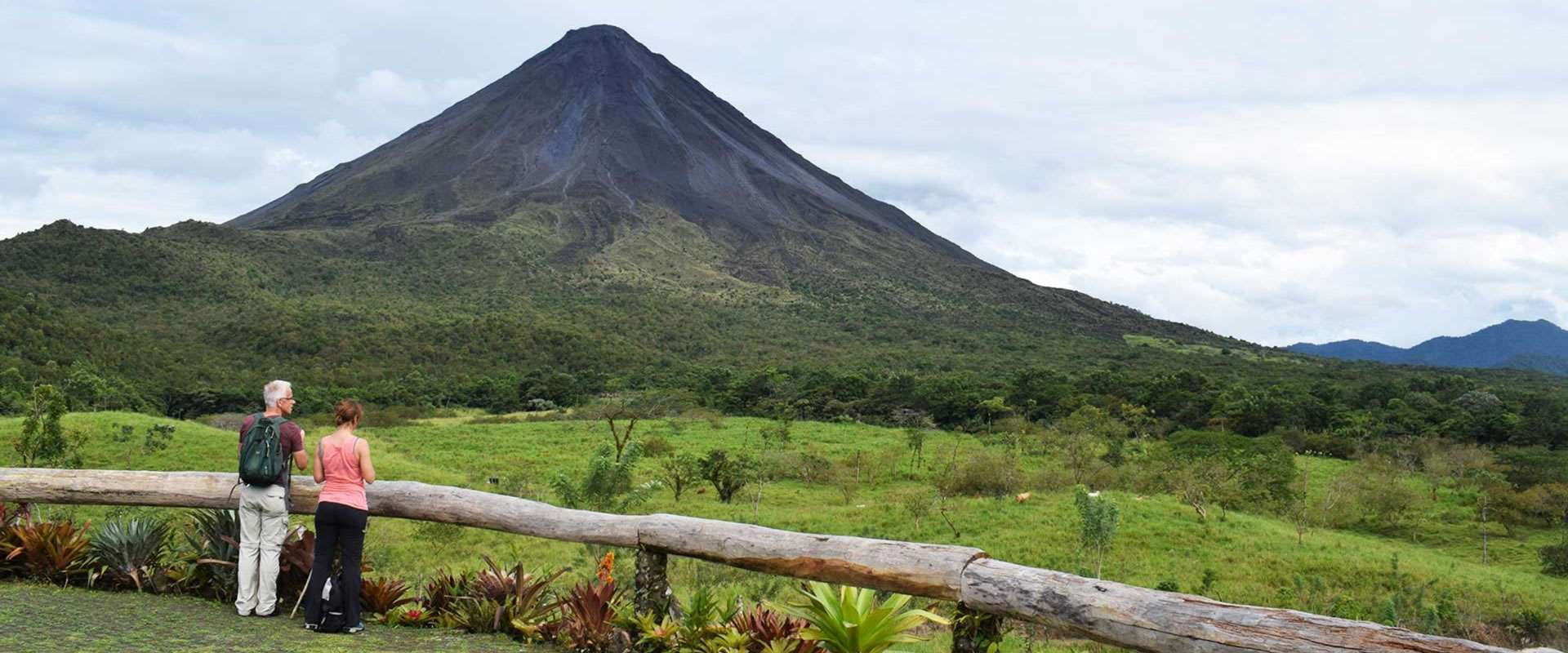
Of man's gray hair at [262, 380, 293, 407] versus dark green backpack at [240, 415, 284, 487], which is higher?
man's gray hair at [262, 380, 293, 407]

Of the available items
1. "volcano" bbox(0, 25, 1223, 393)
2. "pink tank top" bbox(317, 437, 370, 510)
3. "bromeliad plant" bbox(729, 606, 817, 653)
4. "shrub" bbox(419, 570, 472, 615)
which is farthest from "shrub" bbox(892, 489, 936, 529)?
"volcano" bbox(0, 25, 1223, 393)

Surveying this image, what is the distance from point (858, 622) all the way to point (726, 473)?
22.1 meters

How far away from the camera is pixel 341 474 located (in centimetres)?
527

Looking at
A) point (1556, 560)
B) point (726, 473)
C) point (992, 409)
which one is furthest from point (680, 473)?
point (992, 409)

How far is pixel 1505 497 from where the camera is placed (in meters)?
26.2

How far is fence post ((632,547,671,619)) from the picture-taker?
5.35 meters

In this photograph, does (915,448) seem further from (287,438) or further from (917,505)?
(287,438)

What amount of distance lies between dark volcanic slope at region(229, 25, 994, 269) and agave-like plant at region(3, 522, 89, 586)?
359ft

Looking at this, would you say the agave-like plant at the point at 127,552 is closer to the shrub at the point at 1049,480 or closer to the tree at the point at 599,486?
the tree at the point at 599,486

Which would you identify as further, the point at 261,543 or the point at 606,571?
the point at 261,543

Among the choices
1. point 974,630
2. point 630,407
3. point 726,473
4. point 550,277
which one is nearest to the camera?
point 974,630

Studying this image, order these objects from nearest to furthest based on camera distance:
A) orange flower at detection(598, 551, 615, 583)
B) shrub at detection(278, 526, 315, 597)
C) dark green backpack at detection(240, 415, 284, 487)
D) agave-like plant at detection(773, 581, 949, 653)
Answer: agave-like plant at detection(773, 581, 949, 653)
orange flower at detection(598, 551, 615, 583)
dark green backpack at detection(240, 415, 284, 487)
shrub at detection(278, 526, 315, 597)

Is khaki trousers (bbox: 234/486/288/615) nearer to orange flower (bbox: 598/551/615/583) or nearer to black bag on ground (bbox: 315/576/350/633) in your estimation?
black bag on ground (bbox: 315/576/350/633)

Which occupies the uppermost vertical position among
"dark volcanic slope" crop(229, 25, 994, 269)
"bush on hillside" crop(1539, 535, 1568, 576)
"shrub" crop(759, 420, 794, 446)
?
"dark volcanic slope" crop(229, 25, 994, 269)
